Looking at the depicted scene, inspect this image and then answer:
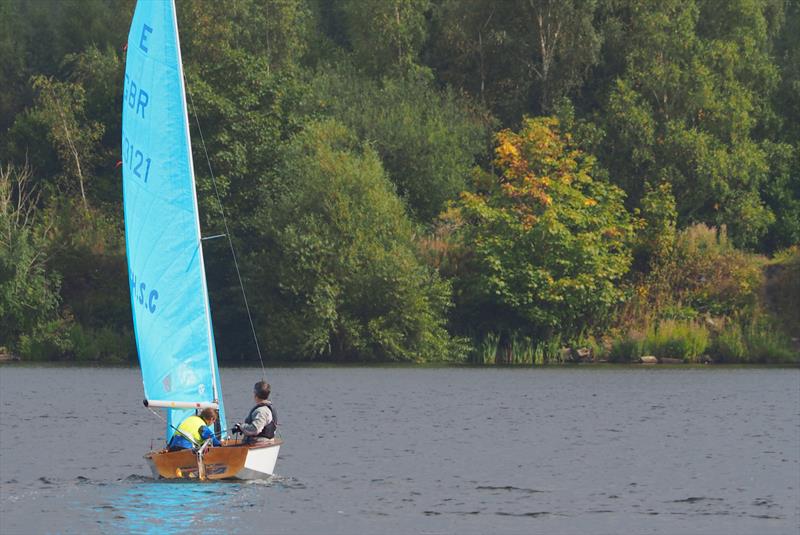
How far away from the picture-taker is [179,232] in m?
29.7

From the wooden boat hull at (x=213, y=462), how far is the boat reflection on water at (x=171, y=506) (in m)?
0.31

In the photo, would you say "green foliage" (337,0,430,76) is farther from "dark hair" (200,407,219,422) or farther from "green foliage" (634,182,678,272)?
"dark hair" (200,407,219,422)

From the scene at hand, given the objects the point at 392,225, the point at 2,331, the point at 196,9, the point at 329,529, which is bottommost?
the point at 329,529

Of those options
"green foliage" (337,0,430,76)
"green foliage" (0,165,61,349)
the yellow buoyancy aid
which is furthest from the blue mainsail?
"green foliage" (337,0,430,76)

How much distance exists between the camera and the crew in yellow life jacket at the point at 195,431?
28984 mm

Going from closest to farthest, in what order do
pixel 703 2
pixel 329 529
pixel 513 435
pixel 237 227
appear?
pixel 329 529, pixel 513 435, pixel 237 227, pixel 703 2

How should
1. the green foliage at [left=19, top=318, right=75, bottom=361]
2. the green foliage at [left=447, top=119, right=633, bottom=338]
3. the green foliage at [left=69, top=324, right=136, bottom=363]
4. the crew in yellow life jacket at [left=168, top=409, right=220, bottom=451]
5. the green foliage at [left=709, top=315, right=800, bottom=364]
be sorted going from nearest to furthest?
the crew in yellow life jacket at [left=168, top=409, right=220, bottom=451] → the green foliage at [left=709, top=315, right=800, bottom=364] → the green foliage at [left=447, top=119, right=633, bottom=338] → the green foliage at [left=19, top=318, right=75, bottom=361] → the green foliage at [left=69, top=324, right=136, bottom=363]

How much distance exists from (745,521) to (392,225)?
4706 cm

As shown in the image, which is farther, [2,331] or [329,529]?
[2,331]

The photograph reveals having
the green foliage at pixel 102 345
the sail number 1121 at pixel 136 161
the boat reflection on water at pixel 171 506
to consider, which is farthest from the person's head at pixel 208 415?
the green foliage at pixel 102 345

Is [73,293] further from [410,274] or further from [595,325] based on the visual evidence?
[595,325]

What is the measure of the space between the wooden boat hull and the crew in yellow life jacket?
0.85 feet

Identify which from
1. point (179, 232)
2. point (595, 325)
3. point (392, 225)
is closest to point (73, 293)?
point (392, 225)

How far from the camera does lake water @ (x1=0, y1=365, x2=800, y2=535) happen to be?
88.2 feet
